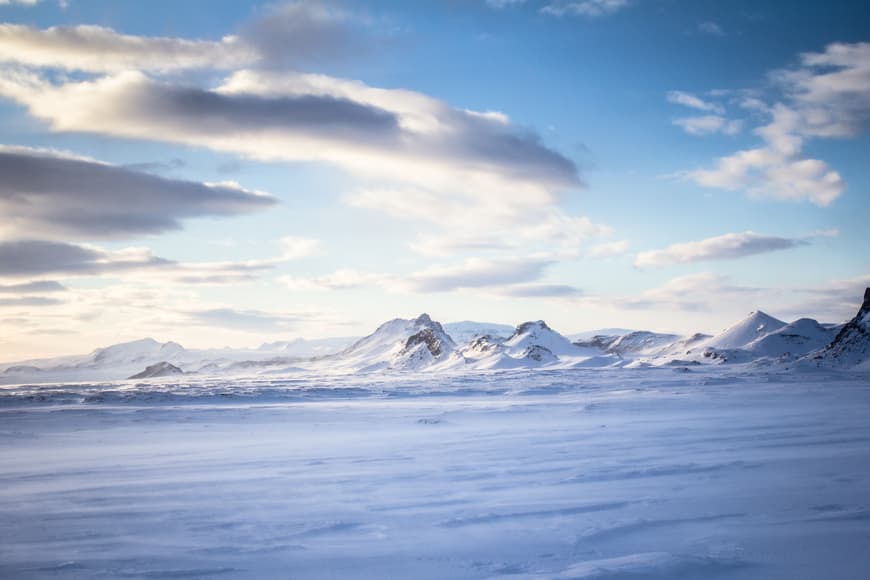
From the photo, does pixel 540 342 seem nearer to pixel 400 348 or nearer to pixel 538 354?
pixel 538 354

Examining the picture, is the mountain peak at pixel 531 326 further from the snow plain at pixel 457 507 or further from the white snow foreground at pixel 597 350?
the snow plain at pixel 457 507

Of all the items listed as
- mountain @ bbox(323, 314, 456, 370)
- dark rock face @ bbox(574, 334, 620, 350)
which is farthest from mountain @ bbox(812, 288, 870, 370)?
dark rock face @ bbox(574, 334, 620, 350)

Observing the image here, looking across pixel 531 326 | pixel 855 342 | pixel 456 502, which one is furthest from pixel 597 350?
pixel 456 502

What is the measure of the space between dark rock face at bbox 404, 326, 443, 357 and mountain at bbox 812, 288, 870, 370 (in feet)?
259

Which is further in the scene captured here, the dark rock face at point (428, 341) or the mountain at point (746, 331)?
the dark rock face at point (428, 341)

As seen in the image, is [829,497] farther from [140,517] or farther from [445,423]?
[445,423]

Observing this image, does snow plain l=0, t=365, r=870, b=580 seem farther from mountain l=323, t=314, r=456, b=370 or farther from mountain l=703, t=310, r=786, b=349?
mountain l=323, t=314, r=456, b=370

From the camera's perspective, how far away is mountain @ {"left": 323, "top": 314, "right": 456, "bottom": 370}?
4953 inches

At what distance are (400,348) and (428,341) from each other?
9.04 meters

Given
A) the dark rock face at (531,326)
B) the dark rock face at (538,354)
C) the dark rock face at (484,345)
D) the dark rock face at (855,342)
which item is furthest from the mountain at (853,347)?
the dark rock face at (531,326)

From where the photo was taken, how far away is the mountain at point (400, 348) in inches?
4953

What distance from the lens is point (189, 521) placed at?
20.8 feet

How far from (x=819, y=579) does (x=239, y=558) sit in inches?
191

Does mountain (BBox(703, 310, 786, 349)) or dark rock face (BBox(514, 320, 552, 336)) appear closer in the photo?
mountain (BBox(703, 310, 786, 349))
